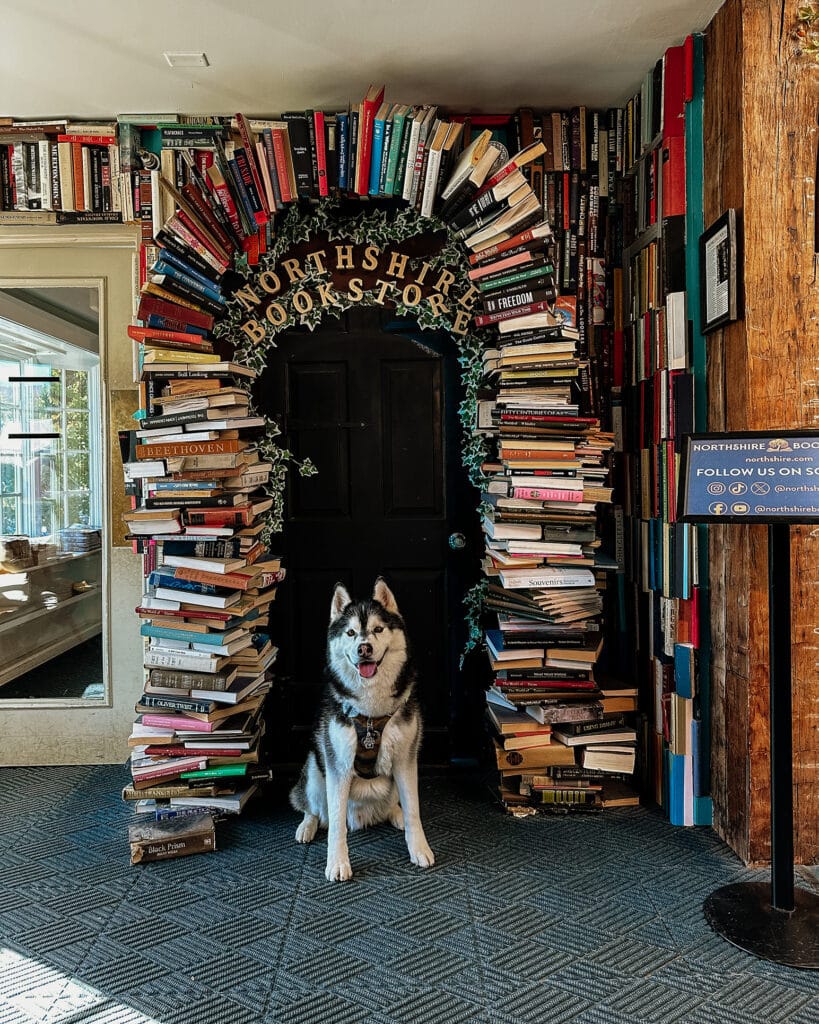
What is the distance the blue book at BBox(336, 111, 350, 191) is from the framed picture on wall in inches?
58.8

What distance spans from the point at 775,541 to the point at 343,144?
2.35 m

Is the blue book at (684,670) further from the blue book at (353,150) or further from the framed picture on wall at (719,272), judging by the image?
the blue book at (353,150)

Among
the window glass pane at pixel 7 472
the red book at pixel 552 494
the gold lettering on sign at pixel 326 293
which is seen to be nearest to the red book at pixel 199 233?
the gold lettering on sign at pixel 326 293

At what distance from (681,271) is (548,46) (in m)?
1.03

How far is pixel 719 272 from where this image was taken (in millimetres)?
2859

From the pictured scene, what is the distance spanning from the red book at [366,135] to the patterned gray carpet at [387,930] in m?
2.70

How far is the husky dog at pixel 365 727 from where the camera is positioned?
9.39 ft

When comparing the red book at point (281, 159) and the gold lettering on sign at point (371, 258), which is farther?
the gold lettering on sign at point (371, 258)

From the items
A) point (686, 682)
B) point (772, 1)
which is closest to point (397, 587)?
point (686, 682)

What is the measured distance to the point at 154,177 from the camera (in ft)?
12.0

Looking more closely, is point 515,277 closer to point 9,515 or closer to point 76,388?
point 76,388

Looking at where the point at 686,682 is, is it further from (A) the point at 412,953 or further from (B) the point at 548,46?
(B) the point at 548,46

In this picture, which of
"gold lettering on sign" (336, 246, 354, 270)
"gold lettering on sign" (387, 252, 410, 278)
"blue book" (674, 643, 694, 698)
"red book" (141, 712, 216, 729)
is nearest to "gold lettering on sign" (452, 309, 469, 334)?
"gold lettering on sign" (387, 252, 410, 278)

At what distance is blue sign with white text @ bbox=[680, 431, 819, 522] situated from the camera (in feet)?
7.36
